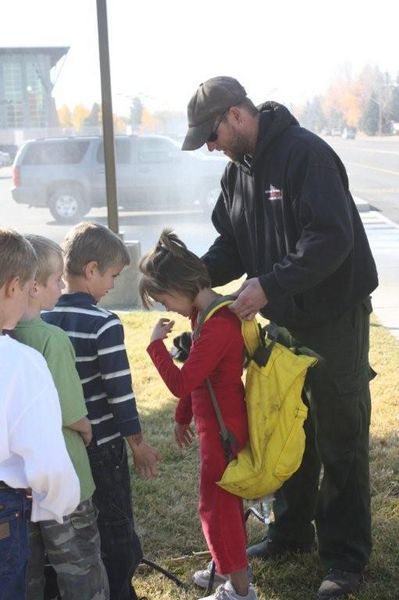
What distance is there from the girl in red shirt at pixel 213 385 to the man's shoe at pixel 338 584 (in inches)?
13.2

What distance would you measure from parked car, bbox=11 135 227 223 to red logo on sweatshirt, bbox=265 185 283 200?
604 centimetres

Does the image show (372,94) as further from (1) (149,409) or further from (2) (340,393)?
(2) (340,393)

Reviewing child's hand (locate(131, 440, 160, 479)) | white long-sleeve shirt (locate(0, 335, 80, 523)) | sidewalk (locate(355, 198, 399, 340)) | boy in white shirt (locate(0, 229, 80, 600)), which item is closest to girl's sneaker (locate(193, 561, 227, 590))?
child's hand (locate(131, 440, 160, 479))

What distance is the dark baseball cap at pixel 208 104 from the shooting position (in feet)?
10.3

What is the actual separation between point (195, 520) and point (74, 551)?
1.55 metres

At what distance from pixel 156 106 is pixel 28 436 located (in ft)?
27.0

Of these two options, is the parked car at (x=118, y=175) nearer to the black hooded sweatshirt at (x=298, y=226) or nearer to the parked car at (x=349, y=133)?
the parked car at (x=349, y=133)

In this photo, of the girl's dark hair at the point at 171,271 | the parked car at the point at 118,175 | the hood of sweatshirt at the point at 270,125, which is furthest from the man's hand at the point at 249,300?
the parked car at the point at 118,175

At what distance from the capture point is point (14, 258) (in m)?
2.25

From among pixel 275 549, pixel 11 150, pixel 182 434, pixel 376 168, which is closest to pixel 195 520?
pixel 275 549

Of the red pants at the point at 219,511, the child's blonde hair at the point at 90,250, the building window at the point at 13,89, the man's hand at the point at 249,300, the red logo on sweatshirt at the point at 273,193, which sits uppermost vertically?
the building window at the point at 13,89

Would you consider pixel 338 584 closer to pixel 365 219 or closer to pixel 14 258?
pixel 14 258

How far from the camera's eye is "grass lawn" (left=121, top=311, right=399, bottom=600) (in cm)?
350

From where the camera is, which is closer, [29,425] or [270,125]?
[29,425]
